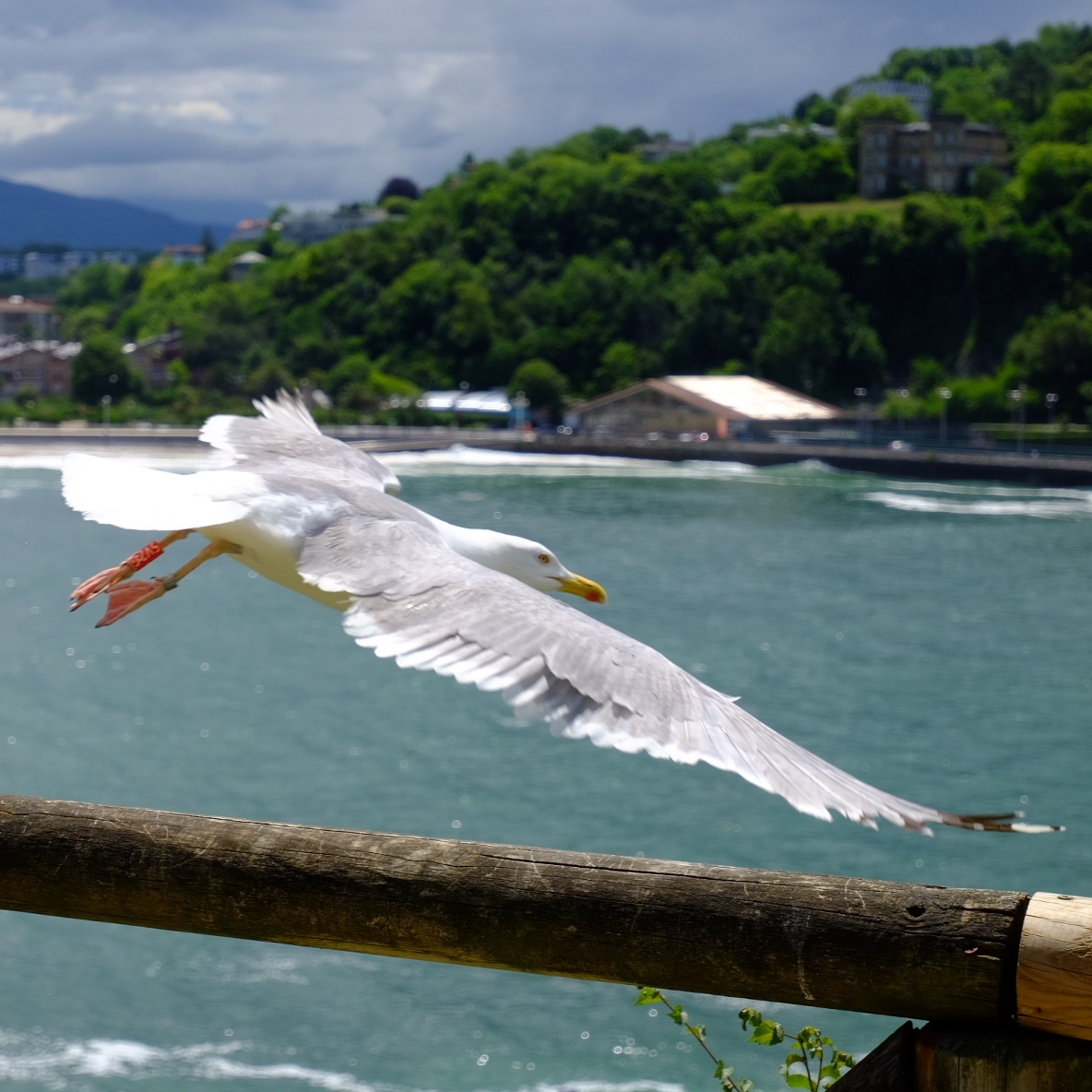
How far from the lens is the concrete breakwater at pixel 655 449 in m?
51.2

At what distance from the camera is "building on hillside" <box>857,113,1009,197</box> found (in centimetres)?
8819

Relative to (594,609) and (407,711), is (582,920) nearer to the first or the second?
(407,711)

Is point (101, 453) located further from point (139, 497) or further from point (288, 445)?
point (139, 497)

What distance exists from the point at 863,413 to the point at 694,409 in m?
6.97

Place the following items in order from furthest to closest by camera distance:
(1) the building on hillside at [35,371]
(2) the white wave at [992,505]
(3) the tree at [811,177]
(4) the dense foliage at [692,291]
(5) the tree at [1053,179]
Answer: (3) the tree at [811,177], (1) the building on hillside at [35,371], (5) the tree at [1053,179], (4) the dense foliage at [692,291], (2) the white wave at [992,505]

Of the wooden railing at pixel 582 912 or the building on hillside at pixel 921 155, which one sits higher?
the building on hillside at pixel 921 155

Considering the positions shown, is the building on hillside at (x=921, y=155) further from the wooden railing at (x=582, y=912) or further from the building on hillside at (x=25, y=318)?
the wooden railing at (x=582, y=912)

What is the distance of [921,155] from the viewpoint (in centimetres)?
8856

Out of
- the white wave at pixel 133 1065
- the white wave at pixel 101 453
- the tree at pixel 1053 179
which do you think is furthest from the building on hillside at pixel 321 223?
the white wave at pixel 133 1065

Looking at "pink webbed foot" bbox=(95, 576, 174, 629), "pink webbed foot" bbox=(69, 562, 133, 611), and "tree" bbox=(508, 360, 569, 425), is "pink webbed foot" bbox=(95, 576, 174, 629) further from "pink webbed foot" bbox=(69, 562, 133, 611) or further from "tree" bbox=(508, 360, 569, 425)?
"tree" bbox=(508, 360, 569, 425)

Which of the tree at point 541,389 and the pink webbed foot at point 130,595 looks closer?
the pink webbed foot at point 130,595

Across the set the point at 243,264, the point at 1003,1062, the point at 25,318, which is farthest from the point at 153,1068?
the point at 25,318

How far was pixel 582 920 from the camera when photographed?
161 cm

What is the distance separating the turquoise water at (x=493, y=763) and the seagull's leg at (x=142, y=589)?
678 cm
